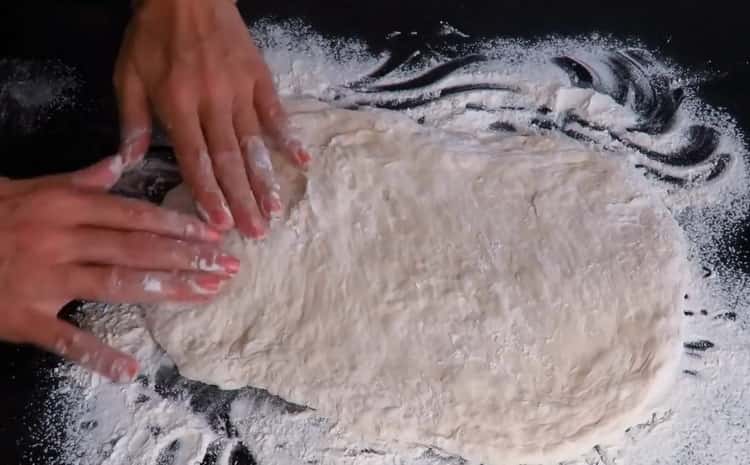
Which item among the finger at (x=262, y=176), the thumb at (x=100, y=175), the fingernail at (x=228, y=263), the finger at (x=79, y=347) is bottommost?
the finger at (x=79, y=347)

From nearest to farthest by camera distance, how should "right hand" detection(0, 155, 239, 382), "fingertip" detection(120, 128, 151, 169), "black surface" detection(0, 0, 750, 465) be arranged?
"right hand" detection(0, 155, 239, 382) → "fingertip" detection(120, 128, 151, 169) → "black surface" detection(0, 0, 750, 465)

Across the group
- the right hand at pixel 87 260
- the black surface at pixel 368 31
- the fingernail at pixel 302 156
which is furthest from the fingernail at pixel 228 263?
Result: the black surface at pixel 368 31

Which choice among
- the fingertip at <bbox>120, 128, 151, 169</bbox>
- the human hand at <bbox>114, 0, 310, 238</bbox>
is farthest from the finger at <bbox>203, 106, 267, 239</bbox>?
the fingertip at <bbox>120, 128, 151, 169</bbox>

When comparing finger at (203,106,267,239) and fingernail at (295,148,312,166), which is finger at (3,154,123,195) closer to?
finger at (203,106,267,239)

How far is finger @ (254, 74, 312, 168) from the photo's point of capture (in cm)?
103

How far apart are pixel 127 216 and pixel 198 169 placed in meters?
0.11

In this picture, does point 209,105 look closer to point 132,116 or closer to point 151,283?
point 132,116

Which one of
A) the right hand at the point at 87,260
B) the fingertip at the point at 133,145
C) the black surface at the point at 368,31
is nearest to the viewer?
the right hand at the point at 87,260

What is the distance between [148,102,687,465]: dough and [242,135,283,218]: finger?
1.2 inches

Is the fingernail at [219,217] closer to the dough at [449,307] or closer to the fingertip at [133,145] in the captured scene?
the dough at [449,307]

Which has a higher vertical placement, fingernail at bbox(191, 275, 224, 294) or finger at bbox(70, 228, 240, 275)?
finger at bbox(70, 228, 240, 275)

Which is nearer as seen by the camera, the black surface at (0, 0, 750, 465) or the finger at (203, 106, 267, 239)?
the finger at (203, 106, 267, 239)

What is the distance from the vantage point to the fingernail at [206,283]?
3.19 ft

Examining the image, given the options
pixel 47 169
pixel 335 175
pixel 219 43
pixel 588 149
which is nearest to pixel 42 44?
pixel 47 169
